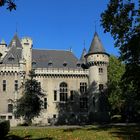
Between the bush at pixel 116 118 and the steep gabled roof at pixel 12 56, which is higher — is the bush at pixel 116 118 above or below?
below

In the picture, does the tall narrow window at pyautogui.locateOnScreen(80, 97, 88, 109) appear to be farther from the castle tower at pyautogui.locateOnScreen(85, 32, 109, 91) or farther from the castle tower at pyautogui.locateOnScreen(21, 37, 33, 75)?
the castle tower at pyautogui.locateOnScreen(21, 37, 33, 75)

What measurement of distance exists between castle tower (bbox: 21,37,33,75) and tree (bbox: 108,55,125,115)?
14.5 metres

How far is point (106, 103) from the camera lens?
59.1 metres

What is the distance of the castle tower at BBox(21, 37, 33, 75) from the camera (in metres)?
58.7

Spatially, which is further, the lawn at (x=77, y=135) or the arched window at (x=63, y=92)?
the arched window at (x=63, y=92)

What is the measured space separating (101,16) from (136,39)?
3.53 metres

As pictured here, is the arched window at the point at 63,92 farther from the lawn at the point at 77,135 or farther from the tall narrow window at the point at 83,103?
the lawn at the point at 77,135

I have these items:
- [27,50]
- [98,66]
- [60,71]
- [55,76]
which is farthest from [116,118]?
[27,50]

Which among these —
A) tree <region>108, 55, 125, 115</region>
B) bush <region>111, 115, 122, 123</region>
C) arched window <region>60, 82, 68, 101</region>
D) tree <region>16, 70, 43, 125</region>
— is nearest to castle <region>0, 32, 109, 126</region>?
arched window <region>60, 82, 68, 101</region>

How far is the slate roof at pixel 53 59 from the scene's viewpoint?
60.5 metres

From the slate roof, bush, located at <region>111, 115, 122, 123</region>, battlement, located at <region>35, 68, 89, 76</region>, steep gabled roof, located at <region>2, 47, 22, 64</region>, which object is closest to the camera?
steep gabled roof, located at <region>2, 47, 22, 64</region>

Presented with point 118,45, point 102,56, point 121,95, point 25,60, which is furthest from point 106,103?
point 118,45

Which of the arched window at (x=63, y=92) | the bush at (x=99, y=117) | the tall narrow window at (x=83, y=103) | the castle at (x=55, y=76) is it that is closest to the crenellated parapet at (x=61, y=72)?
the castle at (x=55, y=76)

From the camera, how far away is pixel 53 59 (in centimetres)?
6209
